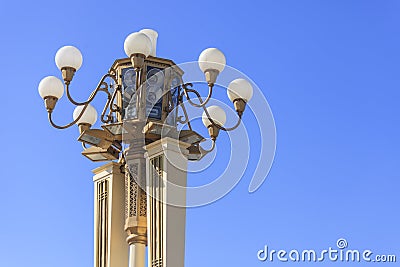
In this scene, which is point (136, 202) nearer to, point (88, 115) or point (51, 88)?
point (88, 115)

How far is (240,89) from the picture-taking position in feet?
24.1

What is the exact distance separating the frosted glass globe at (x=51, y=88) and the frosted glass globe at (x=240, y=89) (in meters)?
1.35

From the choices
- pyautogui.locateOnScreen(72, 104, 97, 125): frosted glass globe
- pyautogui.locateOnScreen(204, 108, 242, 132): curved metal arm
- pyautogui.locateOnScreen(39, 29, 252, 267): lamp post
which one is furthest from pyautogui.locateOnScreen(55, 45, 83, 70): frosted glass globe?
pyautogui.locateOnScreen(204, 108, 242, 132): curved metal arm

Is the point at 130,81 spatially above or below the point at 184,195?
above

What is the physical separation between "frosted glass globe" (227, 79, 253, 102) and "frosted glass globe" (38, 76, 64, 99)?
1.35 metres

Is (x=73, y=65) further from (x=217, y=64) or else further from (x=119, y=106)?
(x=217, y=64)

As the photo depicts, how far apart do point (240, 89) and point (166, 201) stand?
3.53 feet

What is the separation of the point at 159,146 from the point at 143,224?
642 mm

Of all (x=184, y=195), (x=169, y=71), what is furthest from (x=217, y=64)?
(x=184, y=195)

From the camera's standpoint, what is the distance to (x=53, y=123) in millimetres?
7180

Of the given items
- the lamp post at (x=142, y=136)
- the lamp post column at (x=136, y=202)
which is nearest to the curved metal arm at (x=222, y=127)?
the lamp post at (x=142, y=136)

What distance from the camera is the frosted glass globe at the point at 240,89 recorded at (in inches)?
289

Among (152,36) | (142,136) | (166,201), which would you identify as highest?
(152,36)

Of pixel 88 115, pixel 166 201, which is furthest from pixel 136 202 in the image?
pixel 88 115
